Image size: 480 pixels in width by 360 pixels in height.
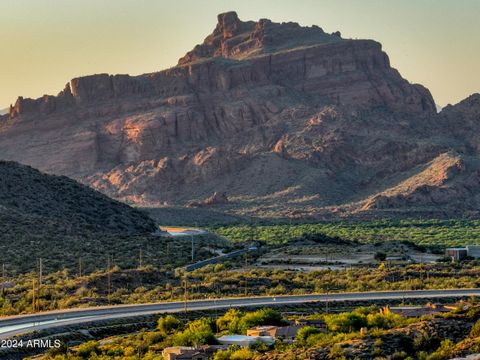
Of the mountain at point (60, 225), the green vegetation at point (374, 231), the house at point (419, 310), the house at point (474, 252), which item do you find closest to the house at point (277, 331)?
the house at point (419, 310)

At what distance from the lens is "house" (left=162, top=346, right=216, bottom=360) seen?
133ft

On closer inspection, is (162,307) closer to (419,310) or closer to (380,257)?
(419,310)

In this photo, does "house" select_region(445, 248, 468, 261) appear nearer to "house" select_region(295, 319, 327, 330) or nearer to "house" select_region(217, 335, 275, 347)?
"house" select_region(295, 319, 327, 330)

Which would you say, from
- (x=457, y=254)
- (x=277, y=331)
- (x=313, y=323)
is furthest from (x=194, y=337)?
(x=457, y=254)

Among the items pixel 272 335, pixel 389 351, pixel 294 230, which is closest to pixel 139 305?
pixel 272 335

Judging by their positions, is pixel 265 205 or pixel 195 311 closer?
pixel 195 311

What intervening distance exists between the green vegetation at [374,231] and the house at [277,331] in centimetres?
7697

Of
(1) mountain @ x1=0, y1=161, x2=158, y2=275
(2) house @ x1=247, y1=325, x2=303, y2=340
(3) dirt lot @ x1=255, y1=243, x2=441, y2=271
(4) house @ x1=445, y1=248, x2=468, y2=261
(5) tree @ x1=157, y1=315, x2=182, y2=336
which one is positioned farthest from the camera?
(4) house @ x1=445, y1=248, x2=468, y2=261

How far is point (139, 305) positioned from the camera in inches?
2509

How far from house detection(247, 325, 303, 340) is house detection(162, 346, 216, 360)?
399 cm

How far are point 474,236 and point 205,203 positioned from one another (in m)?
57.8

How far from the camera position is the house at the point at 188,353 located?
40.5 m

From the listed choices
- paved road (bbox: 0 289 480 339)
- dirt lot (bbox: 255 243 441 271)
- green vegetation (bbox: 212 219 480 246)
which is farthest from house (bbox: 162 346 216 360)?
green vegetation (bbox: 212 219 480 246)

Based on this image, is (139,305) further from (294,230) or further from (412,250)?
(294,230)
